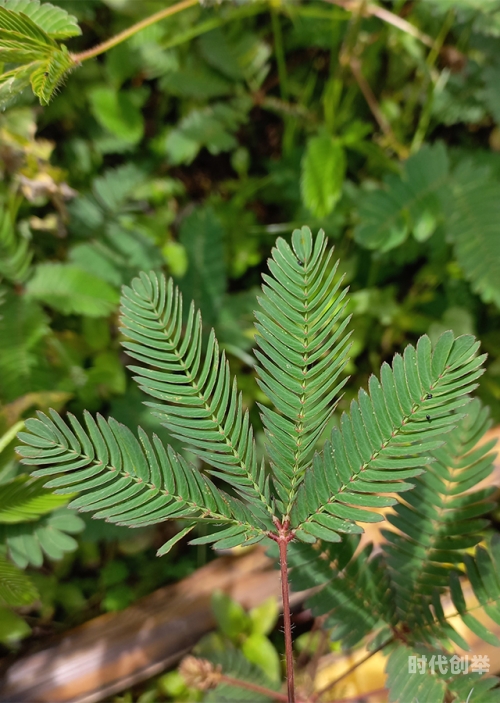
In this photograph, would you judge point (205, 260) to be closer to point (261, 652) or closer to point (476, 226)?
point (476, 226)

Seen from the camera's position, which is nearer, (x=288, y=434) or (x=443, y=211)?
(x=288, y=434)

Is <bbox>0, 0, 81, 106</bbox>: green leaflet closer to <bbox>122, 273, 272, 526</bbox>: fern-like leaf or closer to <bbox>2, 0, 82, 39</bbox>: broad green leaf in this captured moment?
<bbox>2, 0, 82, 39</bbox>: broad green leaf

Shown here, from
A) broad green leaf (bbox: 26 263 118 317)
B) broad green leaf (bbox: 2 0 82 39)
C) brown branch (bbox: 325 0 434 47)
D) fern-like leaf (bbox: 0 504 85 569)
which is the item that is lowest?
fern-like leaf (bbox: 0 504 85 569)

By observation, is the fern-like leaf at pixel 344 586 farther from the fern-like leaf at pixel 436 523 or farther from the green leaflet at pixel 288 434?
the green leaflet at pixel 288 434

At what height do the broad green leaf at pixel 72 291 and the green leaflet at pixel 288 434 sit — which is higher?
the broad green leaf at pixel 72 291

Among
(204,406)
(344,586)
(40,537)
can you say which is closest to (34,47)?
(204,406)

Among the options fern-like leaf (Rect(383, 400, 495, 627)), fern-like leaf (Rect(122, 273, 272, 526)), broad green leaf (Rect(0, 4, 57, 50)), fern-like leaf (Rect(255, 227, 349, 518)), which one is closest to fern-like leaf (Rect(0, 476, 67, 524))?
fern-like leaf (Rect(122, 273, 272, 526))

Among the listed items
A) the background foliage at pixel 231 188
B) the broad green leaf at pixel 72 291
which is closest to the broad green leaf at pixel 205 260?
the background foliage at pixel 231 188
